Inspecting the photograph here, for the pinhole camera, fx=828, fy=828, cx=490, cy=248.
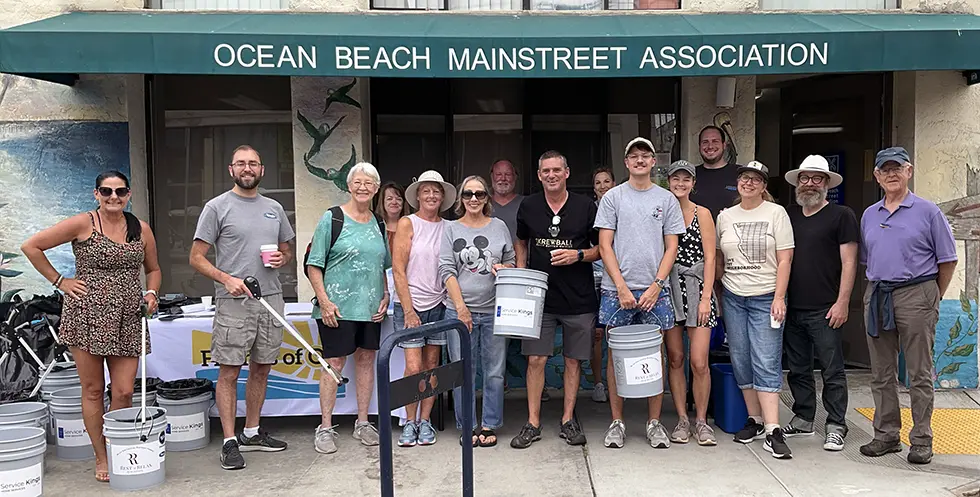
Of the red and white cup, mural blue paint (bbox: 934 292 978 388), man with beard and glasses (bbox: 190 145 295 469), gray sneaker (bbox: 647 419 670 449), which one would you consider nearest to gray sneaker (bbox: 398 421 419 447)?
man with beard and glasses (bbox: 190 145 295 469)

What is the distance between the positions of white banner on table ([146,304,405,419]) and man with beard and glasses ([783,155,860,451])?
2.84m

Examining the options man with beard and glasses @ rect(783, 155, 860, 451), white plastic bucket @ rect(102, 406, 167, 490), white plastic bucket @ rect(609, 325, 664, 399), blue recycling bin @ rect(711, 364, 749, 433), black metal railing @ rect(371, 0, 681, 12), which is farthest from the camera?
black metal railing @ rect(371, 0, 681, 12)

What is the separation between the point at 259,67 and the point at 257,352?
2.17 meters

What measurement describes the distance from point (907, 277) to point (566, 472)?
97.5 inches

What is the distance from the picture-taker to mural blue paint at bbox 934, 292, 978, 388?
7289 mm

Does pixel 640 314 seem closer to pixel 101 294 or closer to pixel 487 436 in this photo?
pixel 487 436

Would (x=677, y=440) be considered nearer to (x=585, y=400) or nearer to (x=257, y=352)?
(x=585, y=400)

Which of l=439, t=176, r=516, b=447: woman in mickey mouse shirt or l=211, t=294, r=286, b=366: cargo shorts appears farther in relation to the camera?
l=439, t=176, r=516, b=447: woman in mickey mouse shirt

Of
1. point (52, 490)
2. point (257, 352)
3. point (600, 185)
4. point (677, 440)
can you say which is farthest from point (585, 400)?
point (52, 490)

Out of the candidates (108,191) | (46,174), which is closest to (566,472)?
(108,191)

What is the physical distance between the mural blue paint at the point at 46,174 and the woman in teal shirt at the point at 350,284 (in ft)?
9.26

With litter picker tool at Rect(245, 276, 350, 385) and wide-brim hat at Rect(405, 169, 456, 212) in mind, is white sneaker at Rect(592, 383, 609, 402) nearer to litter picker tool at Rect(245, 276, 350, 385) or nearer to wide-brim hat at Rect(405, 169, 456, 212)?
wide-brim hat at Rect(405, 169, 456, 212)

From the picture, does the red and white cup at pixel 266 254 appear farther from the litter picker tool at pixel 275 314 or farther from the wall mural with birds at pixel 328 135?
the wall mural with birds at pixel 328 135

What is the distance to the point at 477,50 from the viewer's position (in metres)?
6.31
